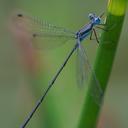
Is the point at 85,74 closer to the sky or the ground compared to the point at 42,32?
closer to the ground

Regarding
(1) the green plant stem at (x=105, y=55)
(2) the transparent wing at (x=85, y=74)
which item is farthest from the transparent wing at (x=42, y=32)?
(1) the green plant stem at (x=105, y=55)

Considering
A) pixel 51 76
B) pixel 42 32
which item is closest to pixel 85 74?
pixel 51 76

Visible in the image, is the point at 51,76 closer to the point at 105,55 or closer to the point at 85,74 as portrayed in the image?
the point at 85,74

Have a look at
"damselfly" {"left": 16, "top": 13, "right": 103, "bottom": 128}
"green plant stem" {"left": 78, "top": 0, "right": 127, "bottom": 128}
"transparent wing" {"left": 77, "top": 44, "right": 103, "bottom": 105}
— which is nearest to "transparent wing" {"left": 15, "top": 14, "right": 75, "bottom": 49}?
"damselfly" {"left": 16, "top": 13, "right": 103, "bottom": 128}

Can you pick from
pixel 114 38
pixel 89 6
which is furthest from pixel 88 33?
pixel 89 6

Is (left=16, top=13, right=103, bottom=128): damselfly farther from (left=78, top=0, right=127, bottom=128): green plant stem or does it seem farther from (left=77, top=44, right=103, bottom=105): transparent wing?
(left=78, top=0, right=127, bottom=128): green plant stem

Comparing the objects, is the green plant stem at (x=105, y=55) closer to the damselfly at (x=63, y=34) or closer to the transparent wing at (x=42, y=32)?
the damselfly at (x=63, y=34)
